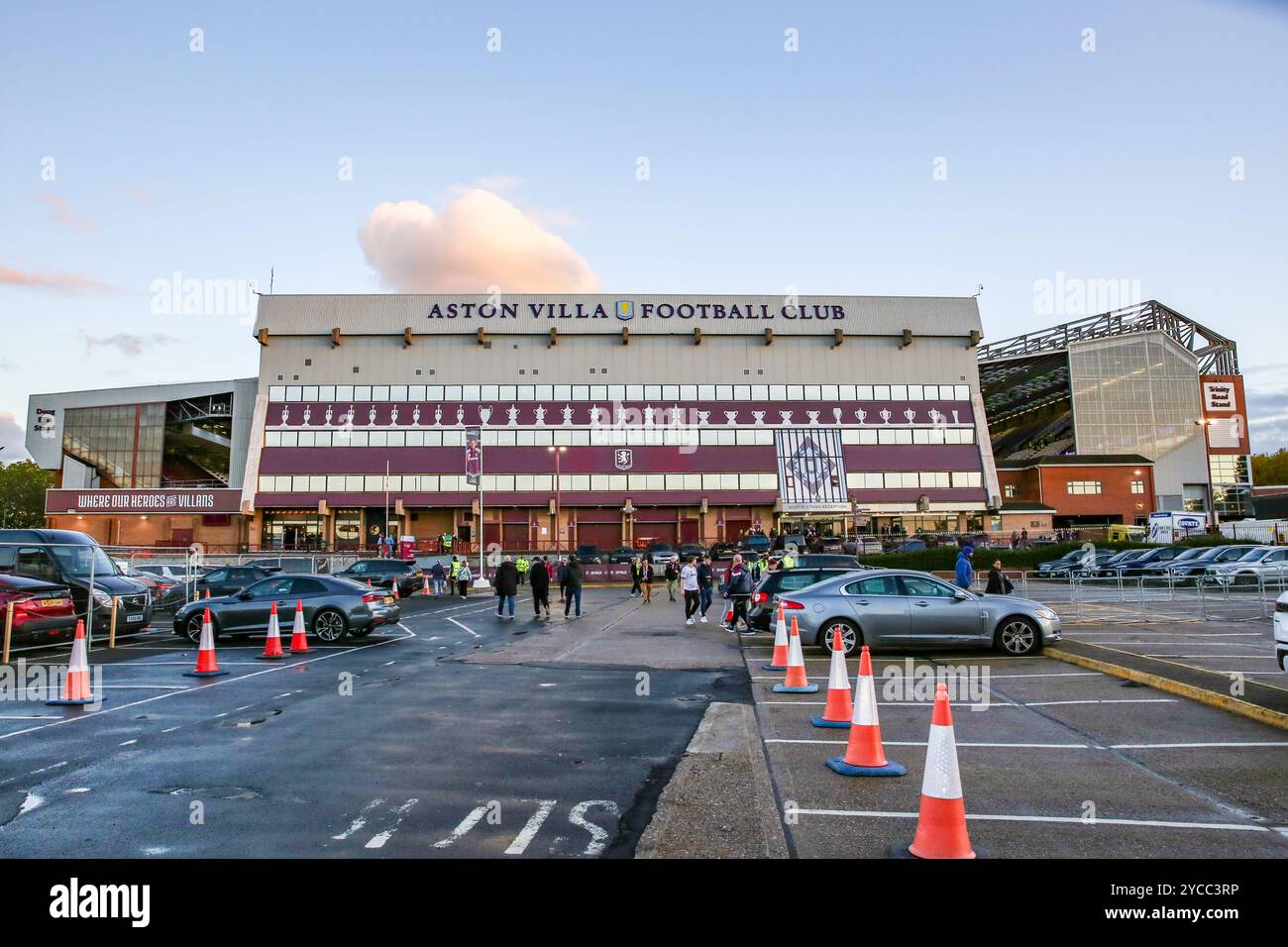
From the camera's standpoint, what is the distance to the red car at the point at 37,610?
14.3 m

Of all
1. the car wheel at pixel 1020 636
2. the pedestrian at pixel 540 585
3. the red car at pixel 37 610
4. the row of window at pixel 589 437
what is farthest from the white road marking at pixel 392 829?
the row of window at pixel 589 437

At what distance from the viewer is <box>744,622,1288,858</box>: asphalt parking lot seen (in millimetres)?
5176

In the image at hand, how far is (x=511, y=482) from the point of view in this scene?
63281 mm

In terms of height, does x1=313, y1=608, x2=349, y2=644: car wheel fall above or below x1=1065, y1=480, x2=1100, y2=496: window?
below

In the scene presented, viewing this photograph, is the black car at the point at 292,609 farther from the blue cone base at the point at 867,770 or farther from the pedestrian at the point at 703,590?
the blue cone base at the point at 867,770

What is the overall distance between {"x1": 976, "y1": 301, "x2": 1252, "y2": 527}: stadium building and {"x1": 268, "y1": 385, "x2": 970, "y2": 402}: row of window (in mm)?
11336

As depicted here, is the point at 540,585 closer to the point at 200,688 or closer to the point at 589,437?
the point at 200,688

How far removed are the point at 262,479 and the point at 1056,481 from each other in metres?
61.5

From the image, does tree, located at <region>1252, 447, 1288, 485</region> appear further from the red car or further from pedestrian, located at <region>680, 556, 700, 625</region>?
the red car

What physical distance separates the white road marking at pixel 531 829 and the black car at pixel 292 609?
12.2 m

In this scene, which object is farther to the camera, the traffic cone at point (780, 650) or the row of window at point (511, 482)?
the row of window at point (511, 482)

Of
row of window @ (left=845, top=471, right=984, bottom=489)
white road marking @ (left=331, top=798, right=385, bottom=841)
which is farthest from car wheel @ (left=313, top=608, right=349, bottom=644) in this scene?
row of window @ (left=845, top=471, right=984, bottom=489)

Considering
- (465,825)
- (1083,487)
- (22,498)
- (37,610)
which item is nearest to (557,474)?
(1083,487)
